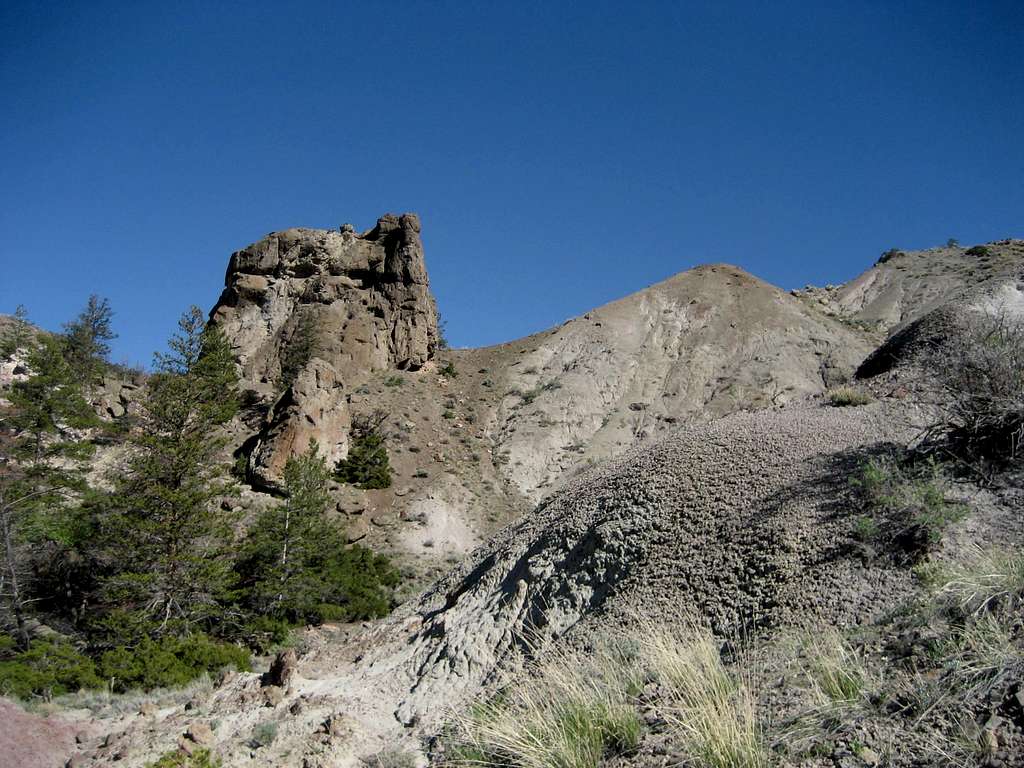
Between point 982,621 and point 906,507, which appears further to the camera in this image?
point 906,507

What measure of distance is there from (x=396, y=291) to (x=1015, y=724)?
4675 centimetres

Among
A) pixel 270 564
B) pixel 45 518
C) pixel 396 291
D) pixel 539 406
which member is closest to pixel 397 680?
pixel 270 564

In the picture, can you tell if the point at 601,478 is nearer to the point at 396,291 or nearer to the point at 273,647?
the point at 273,647

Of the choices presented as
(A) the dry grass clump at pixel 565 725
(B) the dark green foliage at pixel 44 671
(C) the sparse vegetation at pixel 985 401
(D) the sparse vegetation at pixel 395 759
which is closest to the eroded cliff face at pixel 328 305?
(B) the dark green foliage at pixel 44 671

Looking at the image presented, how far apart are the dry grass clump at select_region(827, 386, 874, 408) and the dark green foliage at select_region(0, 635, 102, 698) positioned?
17.8m

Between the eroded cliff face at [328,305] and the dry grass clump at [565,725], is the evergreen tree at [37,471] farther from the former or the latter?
the dry grass clump at [565,725]

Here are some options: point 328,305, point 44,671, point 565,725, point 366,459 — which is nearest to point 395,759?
point 565,725

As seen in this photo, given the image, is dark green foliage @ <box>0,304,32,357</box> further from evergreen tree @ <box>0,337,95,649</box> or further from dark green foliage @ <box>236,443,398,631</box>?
dark green foliage @ <box>236,443,398,631</box>

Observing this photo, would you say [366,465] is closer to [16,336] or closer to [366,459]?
[366,459]

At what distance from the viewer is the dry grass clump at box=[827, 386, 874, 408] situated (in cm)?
1192

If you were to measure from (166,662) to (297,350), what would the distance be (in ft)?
93.7

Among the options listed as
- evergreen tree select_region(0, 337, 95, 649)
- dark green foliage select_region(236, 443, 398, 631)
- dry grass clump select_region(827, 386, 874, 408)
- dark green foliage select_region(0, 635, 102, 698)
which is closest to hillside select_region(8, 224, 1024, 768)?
dry grass clump select_region(827, 386, 874, 408)

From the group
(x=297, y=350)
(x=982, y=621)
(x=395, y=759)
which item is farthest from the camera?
(x=297, y=350)

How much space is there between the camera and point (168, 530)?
23.2 m
